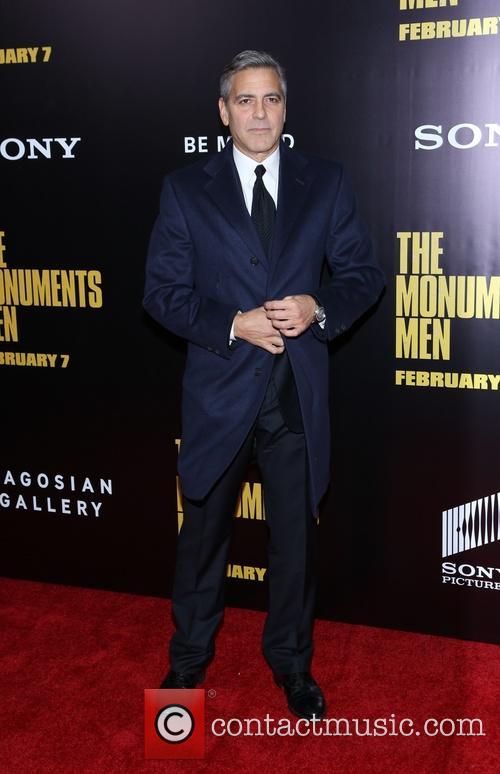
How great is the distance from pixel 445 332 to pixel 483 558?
79 cm

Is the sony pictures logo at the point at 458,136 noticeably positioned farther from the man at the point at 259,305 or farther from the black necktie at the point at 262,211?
the black necktie at the point at 262,211

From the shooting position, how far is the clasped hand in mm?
2303

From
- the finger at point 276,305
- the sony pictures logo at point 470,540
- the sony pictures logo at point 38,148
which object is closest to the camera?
the finger at point 276,305

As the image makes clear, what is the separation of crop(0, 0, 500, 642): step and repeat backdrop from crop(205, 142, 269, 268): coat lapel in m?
0.56

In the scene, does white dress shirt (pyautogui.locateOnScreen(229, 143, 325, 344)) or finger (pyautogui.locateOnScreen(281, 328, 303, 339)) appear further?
white dress shirt (pyautogui.locateOnScreen(229, 143, 325, 344))

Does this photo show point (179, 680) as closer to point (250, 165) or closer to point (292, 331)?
point (292, 331)

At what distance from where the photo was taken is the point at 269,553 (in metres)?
2.69

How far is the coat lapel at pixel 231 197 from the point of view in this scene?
2414 millimetres

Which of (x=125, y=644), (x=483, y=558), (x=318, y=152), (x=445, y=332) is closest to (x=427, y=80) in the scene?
(x=318, y=152)

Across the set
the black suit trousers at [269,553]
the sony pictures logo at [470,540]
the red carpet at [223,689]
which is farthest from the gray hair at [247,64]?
the red carpet at [223,689]

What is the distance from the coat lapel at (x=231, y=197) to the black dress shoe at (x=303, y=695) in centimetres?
124

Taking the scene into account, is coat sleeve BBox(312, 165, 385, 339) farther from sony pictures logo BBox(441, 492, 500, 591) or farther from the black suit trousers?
sony pictures logo BBox(441, 492, 500, 591)

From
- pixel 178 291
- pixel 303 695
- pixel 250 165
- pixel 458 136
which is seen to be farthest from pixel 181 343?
pixel 303 695

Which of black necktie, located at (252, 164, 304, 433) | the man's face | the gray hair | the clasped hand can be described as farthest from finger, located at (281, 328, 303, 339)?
the gray hair
